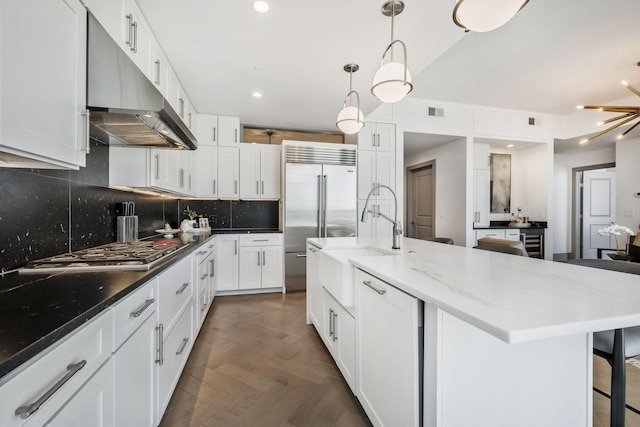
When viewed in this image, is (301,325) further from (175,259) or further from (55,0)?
(55,0)

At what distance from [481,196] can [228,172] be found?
4.69 metres

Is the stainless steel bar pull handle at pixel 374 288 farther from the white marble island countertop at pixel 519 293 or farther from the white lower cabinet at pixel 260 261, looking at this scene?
the white lower cabinet at pixel 260 261

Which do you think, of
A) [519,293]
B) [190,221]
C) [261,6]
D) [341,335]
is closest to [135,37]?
[261,6]

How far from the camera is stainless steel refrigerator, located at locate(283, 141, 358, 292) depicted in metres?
3.90

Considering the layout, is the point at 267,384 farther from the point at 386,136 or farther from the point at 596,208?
the point at 596,208

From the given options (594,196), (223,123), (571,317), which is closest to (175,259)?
(571,317)

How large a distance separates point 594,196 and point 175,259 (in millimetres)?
8242

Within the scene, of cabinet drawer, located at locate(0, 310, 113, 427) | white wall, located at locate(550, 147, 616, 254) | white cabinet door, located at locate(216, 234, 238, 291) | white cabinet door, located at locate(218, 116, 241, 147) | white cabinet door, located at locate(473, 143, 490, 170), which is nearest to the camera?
cabinet drawer, located at locate(0, 310, 113, 427)

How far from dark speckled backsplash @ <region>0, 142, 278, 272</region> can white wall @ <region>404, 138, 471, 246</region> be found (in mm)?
4698

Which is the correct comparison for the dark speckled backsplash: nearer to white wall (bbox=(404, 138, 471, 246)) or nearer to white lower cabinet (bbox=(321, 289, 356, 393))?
white lower cabinet (bbox=(321, 289, 356, 393))

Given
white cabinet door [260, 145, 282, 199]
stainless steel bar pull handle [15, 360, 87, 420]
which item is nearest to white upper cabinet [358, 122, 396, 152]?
white cabinet door [260, 145, 282, 199]

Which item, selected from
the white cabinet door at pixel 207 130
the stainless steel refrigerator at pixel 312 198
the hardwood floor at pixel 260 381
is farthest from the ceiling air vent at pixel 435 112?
the hardwood floor at pixel 260 381

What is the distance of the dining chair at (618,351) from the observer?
100 cm

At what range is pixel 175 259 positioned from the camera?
1.68m
